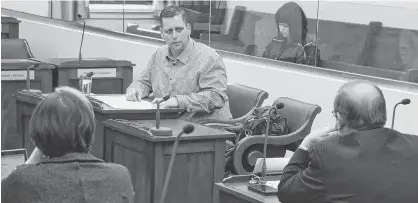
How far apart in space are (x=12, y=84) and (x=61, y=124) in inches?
176

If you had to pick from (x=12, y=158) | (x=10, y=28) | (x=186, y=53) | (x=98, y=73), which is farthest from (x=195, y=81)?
(x=10, y=28)

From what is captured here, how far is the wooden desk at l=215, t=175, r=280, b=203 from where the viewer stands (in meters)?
3.18

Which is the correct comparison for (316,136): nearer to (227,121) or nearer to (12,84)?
(227,121)

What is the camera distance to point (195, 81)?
17.5ft

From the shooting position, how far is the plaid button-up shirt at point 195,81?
516 cm

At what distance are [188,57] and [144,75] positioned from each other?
1.58 feet

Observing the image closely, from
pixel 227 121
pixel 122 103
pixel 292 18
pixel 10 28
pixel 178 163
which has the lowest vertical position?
pixel 178 163

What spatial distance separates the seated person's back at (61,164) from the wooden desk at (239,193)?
0.88m

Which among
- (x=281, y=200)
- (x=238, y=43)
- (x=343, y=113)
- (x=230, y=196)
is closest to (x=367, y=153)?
(x=343, y=113)

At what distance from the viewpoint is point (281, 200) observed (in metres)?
2.97

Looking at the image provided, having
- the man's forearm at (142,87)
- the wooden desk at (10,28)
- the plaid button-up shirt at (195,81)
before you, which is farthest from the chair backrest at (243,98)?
the wooden desk at (10,28)

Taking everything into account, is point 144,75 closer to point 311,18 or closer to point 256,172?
point 311,18

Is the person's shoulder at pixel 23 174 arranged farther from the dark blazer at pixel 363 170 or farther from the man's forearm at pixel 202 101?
the man's forearm at pixel 202 101

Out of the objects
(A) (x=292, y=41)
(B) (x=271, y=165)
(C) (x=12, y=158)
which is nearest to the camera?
(C) (x=12, y=158)
